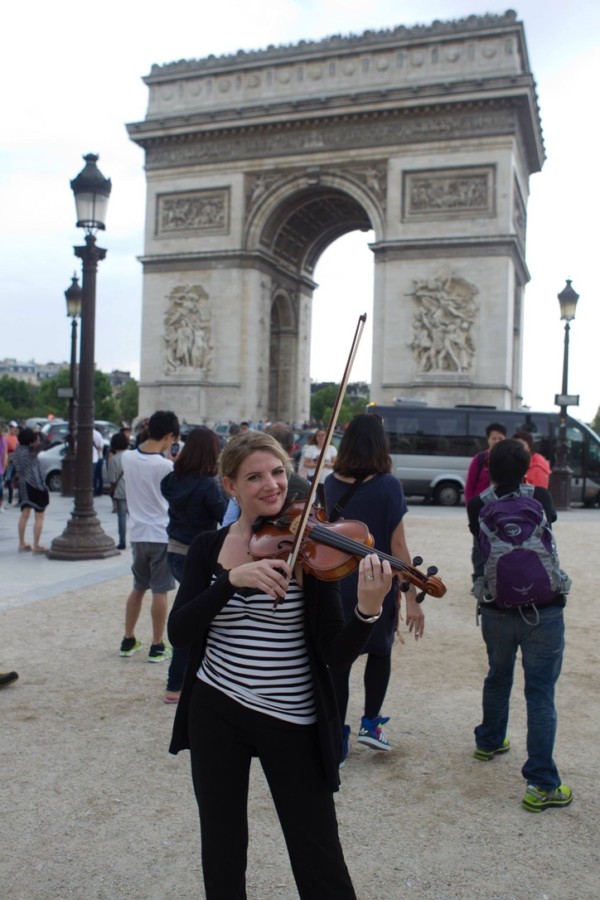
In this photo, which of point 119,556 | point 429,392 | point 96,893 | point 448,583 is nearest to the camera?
point 96,893

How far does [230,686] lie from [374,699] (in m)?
2.19

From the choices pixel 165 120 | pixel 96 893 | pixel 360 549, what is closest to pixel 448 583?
pixel 96 893

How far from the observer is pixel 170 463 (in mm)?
6031

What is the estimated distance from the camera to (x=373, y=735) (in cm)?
432

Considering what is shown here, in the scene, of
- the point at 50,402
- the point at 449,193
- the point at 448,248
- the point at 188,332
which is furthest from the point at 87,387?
the point at 50,402

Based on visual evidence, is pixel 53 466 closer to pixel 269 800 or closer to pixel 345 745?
pixel 345 745

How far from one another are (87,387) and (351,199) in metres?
23.1

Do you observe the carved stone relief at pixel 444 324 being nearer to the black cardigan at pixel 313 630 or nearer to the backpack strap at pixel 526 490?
the backpack strap at pixel 526 490

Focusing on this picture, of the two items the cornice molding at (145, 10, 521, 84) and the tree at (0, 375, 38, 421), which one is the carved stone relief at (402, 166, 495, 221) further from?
the tree at (0, 375, 38, 421)

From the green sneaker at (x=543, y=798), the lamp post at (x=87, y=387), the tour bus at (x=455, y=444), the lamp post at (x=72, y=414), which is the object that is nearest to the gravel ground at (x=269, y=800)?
the green sneaker at (x=543, y=798)

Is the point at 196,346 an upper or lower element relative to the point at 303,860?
upper

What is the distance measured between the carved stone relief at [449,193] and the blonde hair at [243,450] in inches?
1061

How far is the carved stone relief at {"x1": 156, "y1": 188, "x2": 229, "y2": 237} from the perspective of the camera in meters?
31.5

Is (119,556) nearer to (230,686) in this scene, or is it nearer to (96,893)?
(96,893)
